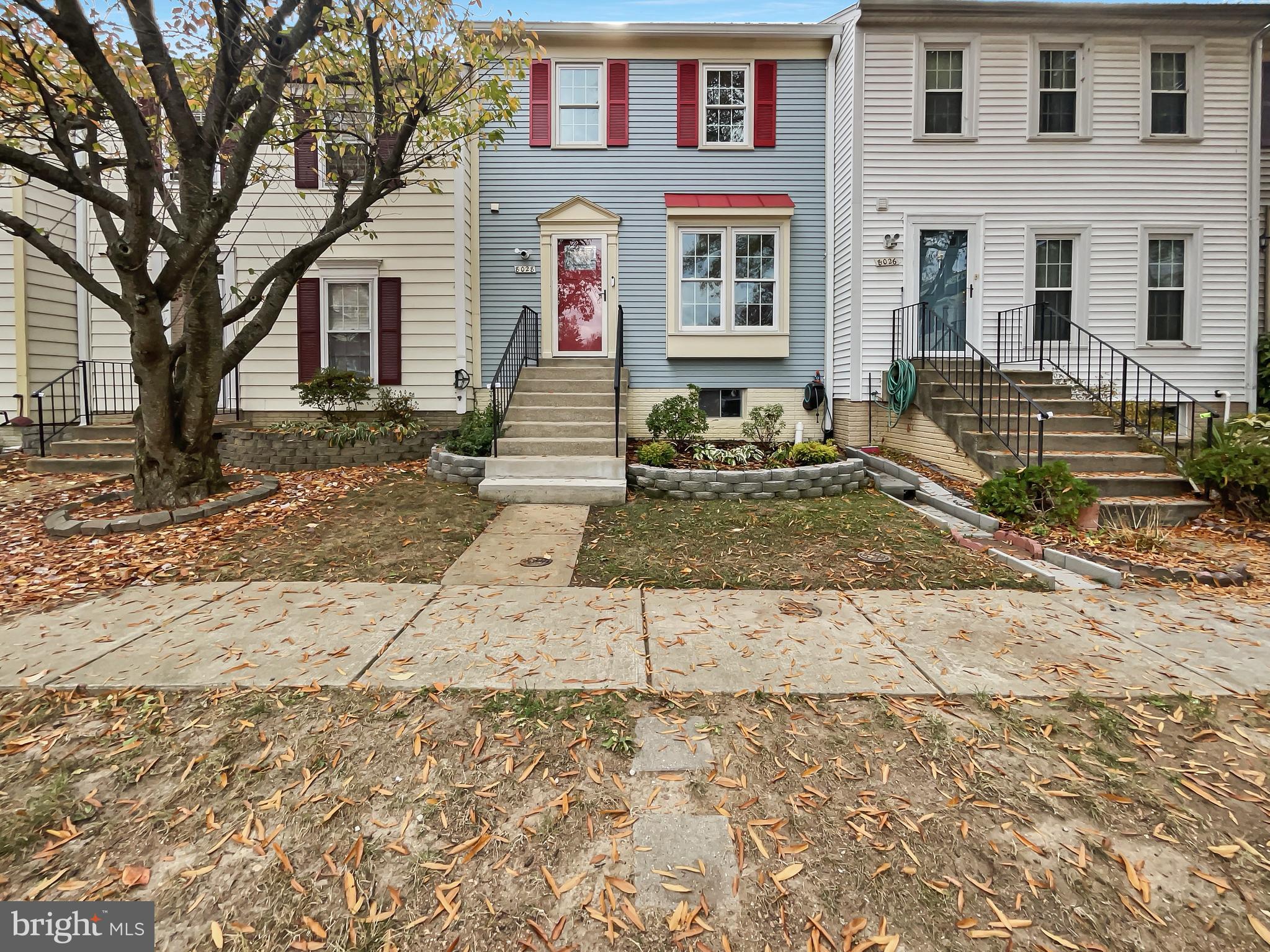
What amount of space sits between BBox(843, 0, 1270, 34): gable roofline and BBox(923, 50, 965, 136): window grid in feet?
1.51

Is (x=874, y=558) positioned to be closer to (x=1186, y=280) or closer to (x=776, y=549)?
(x=776, y=549)

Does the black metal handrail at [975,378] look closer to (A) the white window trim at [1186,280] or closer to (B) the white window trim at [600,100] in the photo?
(A) the white window trim at [1186,280]

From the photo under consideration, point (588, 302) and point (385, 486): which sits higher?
point (588, 302)

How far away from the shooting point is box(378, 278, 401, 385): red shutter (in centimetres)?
965

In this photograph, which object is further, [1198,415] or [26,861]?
[1198,415]

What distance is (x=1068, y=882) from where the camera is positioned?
1.80m

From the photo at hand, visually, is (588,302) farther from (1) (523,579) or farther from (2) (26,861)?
(2) (26,861)

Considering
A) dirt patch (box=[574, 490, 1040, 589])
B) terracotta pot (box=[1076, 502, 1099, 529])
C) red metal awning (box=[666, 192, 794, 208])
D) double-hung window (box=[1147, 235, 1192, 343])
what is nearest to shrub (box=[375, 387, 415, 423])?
dirt patch (box=[574, 490, 1040, 589])

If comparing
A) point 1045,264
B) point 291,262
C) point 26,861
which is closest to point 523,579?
point 26,861

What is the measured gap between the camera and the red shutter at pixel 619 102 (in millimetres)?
9961

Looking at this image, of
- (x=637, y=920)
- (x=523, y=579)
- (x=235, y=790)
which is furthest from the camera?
(x=523, y=579)

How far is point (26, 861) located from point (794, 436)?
959 cm

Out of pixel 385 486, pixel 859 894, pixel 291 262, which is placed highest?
pixel 291 262

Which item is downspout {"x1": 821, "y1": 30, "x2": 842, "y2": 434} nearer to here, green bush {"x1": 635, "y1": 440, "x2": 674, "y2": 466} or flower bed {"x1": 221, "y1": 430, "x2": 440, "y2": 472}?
green bush {"x1": 635, "y1": 440, "x2": 674, "y2": 466}
